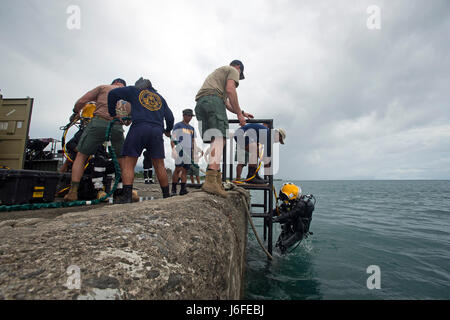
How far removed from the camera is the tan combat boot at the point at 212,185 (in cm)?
236

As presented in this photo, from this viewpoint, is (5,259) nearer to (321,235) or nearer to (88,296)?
(88,296)

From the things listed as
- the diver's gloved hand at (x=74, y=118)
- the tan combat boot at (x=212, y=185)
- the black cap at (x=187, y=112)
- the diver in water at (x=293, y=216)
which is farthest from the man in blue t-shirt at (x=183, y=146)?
the diver in water at (x=293, y=216)

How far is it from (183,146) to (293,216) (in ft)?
10.6

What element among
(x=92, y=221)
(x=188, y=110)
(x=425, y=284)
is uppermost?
(x=188, y=110)

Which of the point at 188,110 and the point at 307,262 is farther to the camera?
the point at 188,110

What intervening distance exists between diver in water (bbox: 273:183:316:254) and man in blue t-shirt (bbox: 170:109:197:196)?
2.50 meters

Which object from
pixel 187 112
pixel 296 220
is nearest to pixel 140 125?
pixel 187 112

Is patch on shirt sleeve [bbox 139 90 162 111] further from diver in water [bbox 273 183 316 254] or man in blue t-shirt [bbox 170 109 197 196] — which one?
diver in water [bbox 273 183 316 254]

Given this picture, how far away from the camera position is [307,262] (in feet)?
15.0

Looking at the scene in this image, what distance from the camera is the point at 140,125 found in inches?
109

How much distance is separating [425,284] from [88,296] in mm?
5537

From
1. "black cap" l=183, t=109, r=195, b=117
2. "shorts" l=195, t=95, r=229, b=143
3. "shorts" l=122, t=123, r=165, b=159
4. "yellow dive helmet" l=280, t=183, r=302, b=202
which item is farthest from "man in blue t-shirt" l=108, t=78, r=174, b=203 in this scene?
"yellow dive helmet" l=280, t=183, r=302, b=202
